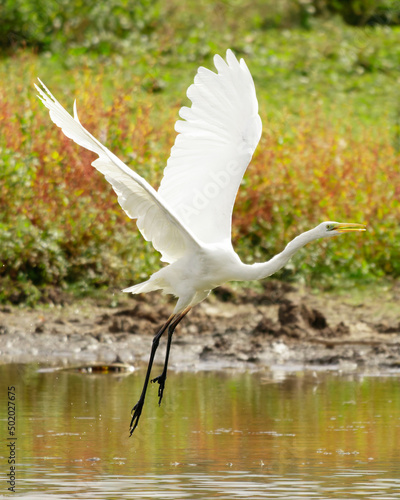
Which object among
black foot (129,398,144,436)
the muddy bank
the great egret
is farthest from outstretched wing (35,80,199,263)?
the muddy bank

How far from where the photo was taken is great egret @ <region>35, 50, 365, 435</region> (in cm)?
743

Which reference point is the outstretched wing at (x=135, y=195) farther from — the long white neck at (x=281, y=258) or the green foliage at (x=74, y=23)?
the green foliage at (x=74, y=23)

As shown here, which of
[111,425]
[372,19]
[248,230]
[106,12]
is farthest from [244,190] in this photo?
[372,19]

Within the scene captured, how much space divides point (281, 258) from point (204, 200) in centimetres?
99

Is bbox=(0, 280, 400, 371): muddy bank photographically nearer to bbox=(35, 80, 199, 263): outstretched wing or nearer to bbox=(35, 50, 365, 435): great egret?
bbox=(35, 50, 365, 435): great egret

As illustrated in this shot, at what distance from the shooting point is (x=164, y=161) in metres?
12.8

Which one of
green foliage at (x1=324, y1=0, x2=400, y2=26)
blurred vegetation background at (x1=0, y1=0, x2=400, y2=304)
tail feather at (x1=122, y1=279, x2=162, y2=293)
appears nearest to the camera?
tail feather at (x1=122, y1=279, x2=162, y2=293)

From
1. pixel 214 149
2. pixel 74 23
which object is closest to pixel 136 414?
pixel 214 149

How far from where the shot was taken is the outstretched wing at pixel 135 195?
649cm

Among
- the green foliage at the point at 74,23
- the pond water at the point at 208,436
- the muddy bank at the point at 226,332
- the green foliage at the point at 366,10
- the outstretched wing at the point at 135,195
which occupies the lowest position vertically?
the pond water at the point at 208,436

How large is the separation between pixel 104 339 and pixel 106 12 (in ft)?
36.4

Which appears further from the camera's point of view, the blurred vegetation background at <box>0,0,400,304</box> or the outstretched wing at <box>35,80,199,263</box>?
the blurred vegetation background at <box>0,0,400,304</box>

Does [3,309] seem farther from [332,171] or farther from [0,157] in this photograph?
[332,171]

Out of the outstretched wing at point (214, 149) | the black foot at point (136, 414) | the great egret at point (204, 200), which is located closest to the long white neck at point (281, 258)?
the great egret at point (204, 200)
